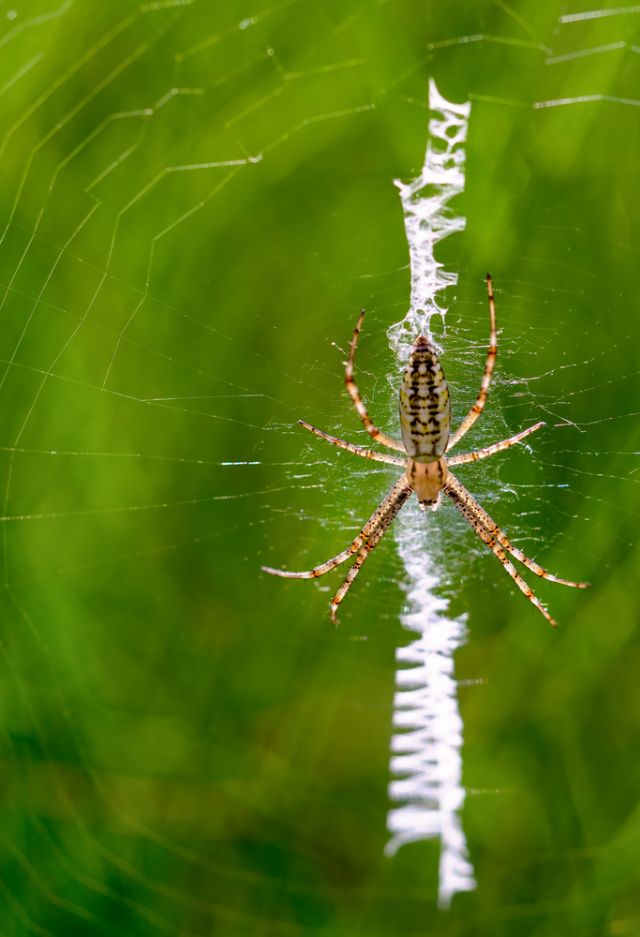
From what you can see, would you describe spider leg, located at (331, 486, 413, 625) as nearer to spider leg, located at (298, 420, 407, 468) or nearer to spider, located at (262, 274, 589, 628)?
spider, located at (262, 274, 589, 628)

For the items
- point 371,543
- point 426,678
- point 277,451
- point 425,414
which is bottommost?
point 426,678

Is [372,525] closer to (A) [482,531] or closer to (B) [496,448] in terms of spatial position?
(A) [482,531]

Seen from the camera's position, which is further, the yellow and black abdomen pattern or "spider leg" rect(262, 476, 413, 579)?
"spider leg" rect(262, 476, 413, 579)

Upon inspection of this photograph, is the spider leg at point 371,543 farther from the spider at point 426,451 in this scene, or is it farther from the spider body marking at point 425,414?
the spider body marking at point 425,414

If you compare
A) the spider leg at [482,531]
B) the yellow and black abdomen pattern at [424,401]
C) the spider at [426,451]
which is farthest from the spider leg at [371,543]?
the yellow and black abdomen pattern at [424,401]

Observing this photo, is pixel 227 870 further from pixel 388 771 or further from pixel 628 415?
pixel 628 415

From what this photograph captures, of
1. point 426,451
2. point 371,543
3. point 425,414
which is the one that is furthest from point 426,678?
point 425,414

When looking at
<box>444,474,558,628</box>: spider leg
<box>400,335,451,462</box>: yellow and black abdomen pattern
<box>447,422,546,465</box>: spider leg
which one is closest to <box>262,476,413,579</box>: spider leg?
<box>444,474,558,628</box>: spider leg
